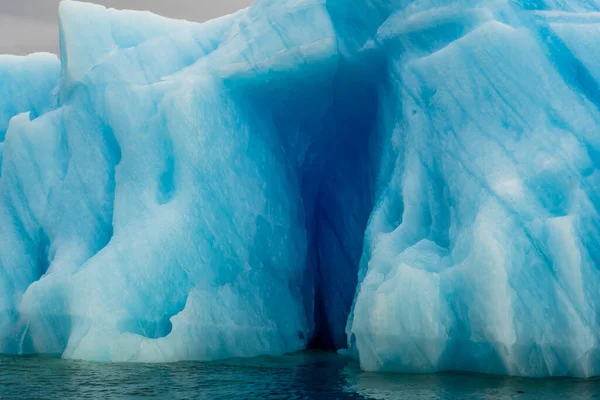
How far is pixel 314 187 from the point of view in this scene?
13117 mm

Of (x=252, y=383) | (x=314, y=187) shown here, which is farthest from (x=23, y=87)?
(x=252, y=383)

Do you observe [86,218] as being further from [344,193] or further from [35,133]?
[344,193]

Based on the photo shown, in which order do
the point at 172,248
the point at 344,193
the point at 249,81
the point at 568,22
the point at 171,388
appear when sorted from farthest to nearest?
the point at 344,193
the point at 249,81
the point at 172,248
the point at 568,22
the point at 171,388

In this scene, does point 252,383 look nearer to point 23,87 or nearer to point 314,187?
point 314,187

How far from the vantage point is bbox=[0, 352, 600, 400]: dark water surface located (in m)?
6.85

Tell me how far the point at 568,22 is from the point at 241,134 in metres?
4.61

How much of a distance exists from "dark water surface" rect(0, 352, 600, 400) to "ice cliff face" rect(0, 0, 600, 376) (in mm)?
497

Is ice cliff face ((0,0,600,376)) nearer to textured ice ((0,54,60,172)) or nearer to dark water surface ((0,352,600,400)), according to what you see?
textured ice ((0,54,60,172))

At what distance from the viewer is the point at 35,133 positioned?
501 inches

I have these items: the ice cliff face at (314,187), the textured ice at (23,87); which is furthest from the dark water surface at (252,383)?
the textured ice at (23,87)

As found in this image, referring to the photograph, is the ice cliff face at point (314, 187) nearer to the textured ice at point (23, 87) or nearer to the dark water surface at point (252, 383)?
the textured ice at point (23, 87)

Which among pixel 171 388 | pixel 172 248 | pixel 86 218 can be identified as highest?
pixel 86 218

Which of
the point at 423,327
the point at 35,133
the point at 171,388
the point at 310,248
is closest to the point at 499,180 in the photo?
the point at 423,327

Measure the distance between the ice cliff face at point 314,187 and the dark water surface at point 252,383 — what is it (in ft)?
1.63
